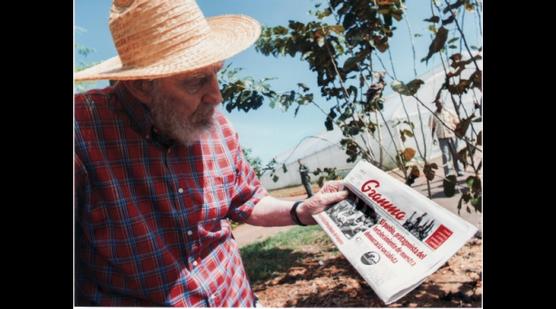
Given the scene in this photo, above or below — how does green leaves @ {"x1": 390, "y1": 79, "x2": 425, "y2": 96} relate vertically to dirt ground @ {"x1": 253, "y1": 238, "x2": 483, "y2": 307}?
above

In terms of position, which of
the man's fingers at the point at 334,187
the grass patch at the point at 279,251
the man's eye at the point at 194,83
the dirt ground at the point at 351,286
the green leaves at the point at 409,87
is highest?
the man's eye at the point at 194,83

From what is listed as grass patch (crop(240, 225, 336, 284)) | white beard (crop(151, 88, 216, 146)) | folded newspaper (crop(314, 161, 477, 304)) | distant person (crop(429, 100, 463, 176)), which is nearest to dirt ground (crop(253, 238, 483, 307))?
grass patch (crop(240, 225, 336, 284))

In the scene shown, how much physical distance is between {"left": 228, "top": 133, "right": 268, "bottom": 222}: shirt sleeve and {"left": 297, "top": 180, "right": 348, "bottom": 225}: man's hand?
16 centimetres

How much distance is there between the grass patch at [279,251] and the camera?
2.53m

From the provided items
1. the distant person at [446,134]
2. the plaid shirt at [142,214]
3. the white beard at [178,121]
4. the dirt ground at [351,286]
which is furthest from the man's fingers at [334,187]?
the dirt ground at [351,286]

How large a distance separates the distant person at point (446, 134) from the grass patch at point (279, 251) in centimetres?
109

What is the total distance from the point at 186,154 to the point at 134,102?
8.1 inches

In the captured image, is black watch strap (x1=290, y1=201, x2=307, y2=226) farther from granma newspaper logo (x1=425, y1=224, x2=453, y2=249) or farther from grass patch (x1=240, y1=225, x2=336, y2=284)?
grass patch (x1=240, y1=225, x2=336, y2=284)

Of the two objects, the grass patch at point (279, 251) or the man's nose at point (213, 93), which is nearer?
the man's nose at point (213, 93)

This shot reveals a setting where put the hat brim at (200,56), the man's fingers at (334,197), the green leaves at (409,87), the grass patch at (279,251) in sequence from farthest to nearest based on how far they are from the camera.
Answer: the grass patch at (279,251) → the green leaves at (409,87) → the man's fingers at (334,197) → the hat brim at (200,56)

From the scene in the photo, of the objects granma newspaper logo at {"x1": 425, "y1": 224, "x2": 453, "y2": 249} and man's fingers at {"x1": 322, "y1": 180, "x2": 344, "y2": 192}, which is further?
man's fingers at {"x1": 322, "y1": 180, "x2": 344, "y2": 192}

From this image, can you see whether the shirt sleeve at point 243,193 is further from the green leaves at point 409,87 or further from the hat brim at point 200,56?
the green leaves at point 409,87

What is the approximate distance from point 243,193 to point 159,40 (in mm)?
537

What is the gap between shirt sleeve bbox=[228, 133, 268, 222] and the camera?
1.25 m
